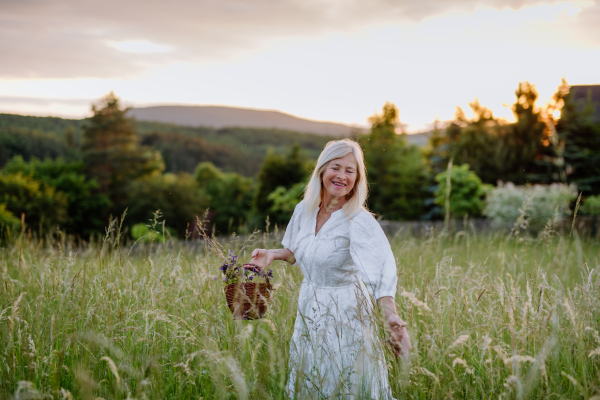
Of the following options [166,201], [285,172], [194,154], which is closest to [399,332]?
[285,172]

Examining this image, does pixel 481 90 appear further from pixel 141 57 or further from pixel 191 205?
pixel 191 205

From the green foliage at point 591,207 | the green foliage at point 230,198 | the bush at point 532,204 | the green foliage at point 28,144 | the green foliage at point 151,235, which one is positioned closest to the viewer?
the green foliage at point 151,235

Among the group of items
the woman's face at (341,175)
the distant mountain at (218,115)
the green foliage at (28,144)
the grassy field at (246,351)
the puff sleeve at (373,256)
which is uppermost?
the distant mountain at (218,115)

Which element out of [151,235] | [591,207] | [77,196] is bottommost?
[77,196]

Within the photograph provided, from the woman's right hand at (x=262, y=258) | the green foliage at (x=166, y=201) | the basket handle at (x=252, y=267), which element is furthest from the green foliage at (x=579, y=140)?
the green foliage at (x=166, y=201)

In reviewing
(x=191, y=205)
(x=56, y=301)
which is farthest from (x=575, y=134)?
(x=191, y=205)

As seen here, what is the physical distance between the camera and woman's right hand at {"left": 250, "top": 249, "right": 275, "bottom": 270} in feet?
7.82

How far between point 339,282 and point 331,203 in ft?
1.47

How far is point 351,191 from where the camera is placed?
2.37 meters

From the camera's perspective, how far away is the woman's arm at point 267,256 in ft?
7.84

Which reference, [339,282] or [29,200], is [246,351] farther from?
[29,200]

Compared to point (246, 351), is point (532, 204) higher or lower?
lower

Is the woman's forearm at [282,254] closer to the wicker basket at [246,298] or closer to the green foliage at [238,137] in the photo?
the wicker basket at [246,298]

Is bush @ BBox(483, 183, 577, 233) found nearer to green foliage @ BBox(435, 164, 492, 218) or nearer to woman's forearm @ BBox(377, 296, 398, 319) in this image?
green foliage @ BBox(435, 164, 492, 218)
